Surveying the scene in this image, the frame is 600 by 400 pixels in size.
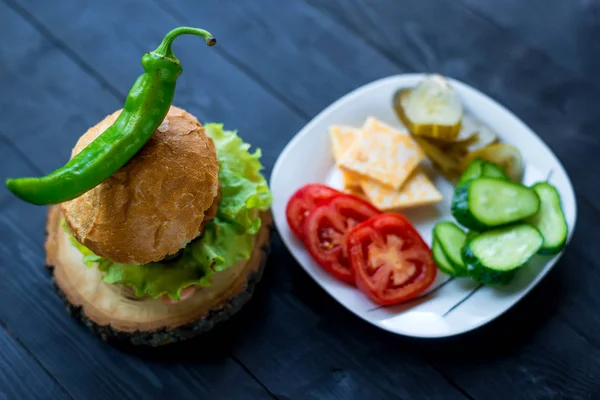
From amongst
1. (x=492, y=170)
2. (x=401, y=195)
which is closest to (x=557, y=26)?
(x=492, y=170)

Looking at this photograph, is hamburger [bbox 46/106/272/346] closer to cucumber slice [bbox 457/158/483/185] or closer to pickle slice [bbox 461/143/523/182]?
cucumber slice [bbox 457/158/483/185]

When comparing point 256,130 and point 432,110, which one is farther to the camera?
point 256,130

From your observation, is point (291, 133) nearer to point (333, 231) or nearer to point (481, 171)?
point (333, 231)

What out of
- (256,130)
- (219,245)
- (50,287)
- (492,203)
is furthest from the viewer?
(256,130)

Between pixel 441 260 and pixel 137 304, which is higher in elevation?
pixel 441 260

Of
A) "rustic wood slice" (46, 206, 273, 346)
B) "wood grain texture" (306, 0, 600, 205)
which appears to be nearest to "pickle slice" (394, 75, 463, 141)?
"wood grain texture" (306, 0, 600, 205)
